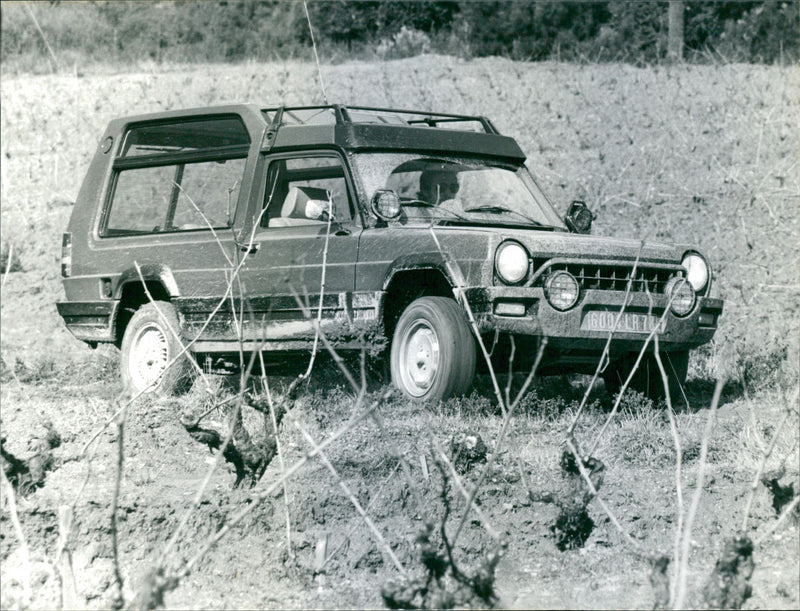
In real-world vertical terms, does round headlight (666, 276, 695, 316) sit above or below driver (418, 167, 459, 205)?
below

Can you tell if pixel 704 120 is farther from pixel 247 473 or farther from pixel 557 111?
pixel 247 473

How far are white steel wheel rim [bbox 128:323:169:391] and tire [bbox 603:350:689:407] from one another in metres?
3.02

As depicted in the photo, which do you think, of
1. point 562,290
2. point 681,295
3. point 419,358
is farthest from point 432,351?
point 681,295

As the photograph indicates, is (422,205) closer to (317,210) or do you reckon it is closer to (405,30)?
(317,210)

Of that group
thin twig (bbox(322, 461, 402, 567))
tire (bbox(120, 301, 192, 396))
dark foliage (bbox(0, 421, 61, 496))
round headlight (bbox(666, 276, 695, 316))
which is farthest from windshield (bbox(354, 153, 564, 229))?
dark foliage (bbox(0, 421, 61, 496))

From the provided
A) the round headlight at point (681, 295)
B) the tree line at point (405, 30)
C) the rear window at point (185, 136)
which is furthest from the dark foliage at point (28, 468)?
the tree line at point (405, 30)

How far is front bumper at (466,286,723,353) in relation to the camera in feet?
23.9

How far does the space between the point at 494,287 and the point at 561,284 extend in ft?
1.29

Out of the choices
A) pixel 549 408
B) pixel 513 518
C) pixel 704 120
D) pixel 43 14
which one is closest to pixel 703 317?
pixel 549 408

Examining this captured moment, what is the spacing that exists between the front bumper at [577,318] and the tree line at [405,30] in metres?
14.5

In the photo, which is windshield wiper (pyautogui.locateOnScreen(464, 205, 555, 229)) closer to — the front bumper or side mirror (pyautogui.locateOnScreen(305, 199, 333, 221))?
side mirror (pyautogui.locateOnScreen(305, 199, 333, 221))

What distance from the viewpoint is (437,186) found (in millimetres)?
8484

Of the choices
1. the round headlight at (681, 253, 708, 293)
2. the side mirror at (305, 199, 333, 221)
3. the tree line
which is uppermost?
the tree line

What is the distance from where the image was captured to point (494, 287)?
730 cm
